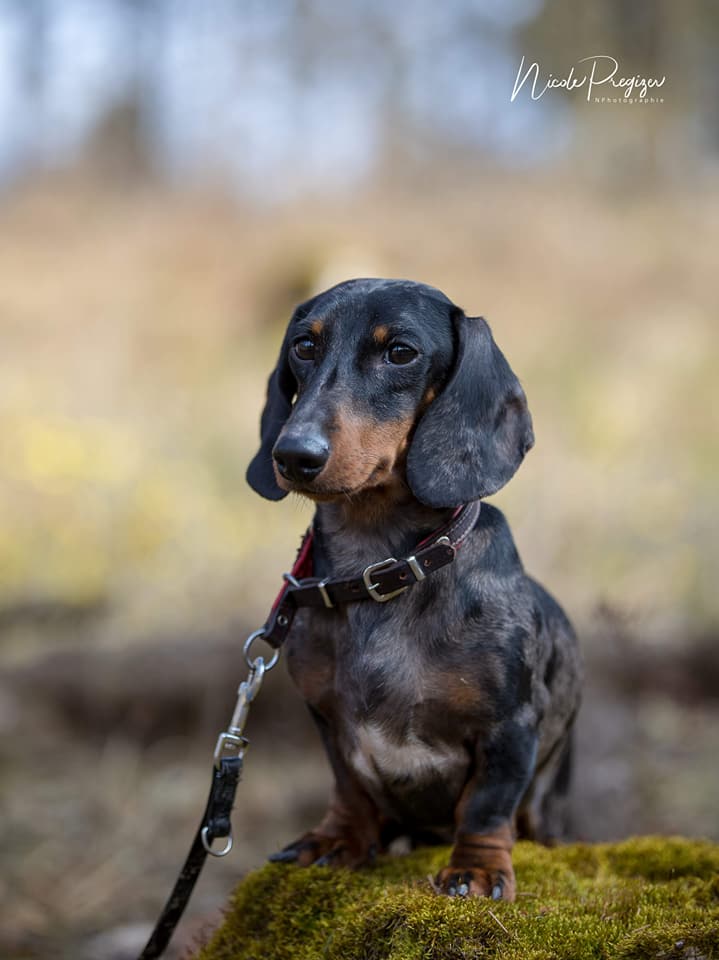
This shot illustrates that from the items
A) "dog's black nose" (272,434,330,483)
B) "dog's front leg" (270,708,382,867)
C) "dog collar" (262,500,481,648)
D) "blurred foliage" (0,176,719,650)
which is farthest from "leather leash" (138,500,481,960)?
"blurred foliage" (0,176,719,650)

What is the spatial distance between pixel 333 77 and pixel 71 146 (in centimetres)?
507

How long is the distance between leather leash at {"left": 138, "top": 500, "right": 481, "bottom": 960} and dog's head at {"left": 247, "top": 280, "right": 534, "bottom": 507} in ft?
0.50

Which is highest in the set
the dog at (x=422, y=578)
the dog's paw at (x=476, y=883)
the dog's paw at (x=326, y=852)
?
the dog at (x=422, y=578)

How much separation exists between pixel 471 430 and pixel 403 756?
0.84m

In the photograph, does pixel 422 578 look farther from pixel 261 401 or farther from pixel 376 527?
pixel 261 401

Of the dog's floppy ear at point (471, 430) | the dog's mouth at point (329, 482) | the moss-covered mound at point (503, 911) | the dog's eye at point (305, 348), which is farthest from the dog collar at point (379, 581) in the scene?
the moss-covered mound at point (503, 911)

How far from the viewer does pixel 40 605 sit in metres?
7.34

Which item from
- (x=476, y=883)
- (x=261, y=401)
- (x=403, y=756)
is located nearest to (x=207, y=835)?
(x=403, y=756)

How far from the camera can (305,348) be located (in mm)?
2580

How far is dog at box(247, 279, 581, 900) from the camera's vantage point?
7.88ft

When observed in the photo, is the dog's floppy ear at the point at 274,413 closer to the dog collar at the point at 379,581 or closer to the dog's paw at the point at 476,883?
the dog collar at the point at 379,581

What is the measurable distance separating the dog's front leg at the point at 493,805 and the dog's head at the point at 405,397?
2.07 feet

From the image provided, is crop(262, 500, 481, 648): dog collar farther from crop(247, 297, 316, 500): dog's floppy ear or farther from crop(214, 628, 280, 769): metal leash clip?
crop(247, 297, 316, 500): dog's floppy ear

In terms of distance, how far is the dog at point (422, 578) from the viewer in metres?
2.40
